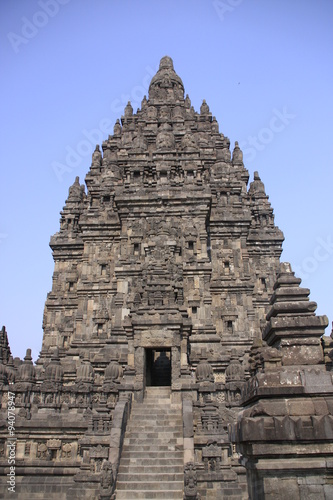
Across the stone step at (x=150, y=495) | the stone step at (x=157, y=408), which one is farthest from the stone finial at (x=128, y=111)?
the stone step at (x=150, y=495)

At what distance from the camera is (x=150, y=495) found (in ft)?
40.5

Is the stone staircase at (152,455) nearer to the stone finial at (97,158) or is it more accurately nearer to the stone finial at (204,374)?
the stone finial at (204,374)

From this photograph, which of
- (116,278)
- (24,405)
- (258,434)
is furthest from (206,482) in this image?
(116,278)

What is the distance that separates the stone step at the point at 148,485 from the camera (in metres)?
12.6

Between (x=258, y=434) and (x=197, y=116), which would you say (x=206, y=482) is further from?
(x=197, y=116)

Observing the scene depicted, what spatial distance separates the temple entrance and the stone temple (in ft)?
0.25

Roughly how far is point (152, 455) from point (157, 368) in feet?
24.5

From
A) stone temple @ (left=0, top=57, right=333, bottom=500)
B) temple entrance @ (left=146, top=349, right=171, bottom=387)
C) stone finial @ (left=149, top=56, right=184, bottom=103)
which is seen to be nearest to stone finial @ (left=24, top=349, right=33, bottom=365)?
stone temple @ (left=0, top=57, right=333, bottom=500)

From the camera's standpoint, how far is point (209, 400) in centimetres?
1549

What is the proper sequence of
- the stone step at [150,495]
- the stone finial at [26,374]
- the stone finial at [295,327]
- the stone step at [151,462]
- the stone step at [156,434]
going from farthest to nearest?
1. the stone finial at [26,374]
2. the stone step at [156,434]
3. the stone step at [151,462]
4. the stone step at [150,495]
5. the stone finial at [295,327]

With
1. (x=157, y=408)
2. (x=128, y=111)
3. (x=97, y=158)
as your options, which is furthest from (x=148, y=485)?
(x=128, y=111)

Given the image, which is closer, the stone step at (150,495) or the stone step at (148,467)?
the stone step at (150,495)

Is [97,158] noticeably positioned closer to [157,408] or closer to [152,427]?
[157,408]

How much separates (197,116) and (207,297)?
20.4 metres
